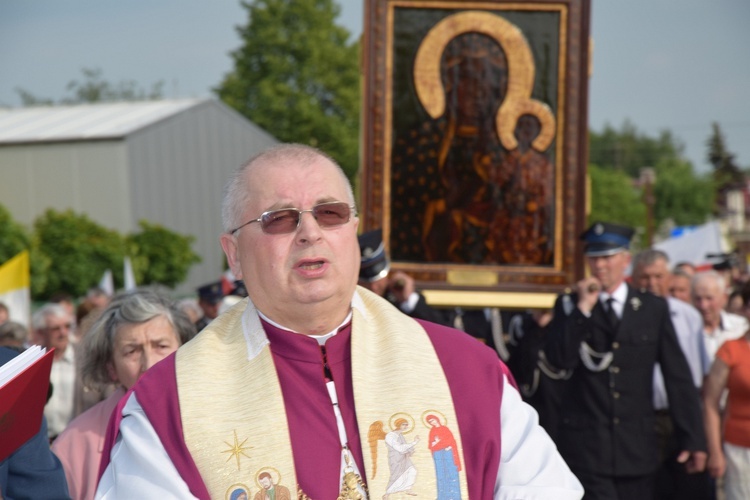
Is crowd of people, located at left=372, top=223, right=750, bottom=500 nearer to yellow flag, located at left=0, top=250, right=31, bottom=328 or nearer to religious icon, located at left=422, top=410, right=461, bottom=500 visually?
religious icon, located at left=422, top=410, right=461, bottom=500

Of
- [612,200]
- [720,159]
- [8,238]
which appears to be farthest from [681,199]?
[8,238]

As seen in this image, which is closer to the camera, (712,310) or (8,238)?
(712,310)

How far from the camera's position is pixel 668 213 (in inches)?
3533

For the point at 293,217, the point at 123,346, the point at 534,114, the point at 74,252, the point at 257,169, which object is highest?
the point at 534,114

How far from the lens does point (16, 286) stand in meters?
10.5

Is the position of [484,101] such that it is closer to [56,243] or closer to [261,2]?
[56,243]

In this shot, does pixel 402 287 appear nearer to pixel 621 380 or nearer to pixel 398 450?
pixel 621 380

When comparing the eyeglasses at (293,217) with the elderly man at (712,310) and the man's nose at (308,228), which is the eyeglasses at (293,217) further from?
the elderly man at (712,310)

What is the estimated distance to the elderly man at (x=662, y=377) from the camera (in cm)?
746

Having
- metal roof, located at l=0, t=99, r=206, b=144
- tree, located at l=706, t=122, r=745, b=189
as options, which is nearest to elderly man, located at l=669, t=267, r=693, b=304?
metal roof, located at l=0, t=99, r=206, b=144

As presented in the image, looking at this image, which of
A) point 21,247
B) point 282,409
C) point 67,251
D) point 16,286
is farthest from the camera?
point 67,251

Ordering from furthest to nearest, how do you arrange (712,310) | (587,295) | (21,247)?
(21,247) < (712,310) < (587,295)

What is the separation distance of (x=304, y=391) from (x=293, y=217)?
17.4 inches

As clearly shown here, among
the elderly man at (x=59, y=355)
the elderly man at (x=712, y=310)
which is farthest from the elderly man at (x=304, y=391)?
A: the elderly man at (x=712, y=310)
